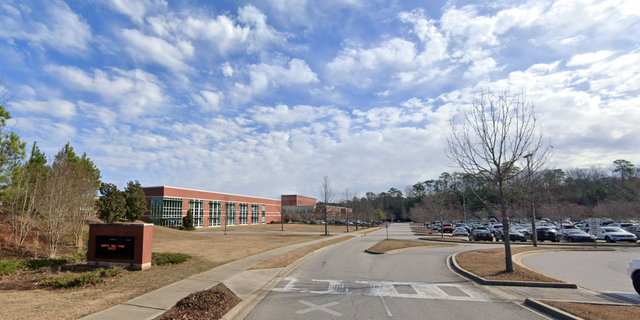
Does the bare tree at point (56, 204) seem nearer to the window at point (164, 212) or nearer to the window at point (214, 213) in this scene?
the window at point (164, 212)

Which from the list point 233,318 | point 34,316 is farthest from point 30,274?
point 233,318

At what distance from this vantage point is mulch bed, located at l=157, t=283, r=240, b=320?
7320 mm

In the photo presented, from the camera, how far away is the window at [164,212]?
60.5m

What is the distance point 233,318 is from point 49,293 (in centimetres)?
661

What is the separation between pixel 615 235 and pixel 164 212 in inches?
2491

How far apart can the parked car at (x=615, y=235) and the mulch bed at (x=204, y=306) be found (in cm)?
3705

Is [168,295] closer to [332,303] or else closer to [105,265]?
[332,303]

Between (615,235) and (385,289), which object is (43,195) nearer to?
(385,289)

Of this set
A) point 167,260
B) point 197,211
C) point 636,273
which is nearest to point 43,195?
point 167,260

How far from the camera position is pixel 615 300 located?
30.4 feet

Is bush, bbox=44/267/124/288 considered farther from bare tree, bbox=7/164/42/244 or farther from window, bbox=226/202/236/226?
window, bbox=226/202/236/226

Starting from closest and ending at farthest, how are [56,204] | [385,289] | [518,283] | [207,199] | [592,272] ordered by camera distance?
[385,289] → [518,283] → [592,272] → [56,204] → [207,199]

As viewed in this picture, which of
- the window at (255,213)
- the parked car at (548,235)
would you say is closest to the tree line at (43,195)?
the parked car at (548,235)

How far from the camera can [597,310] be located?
7.78 m
